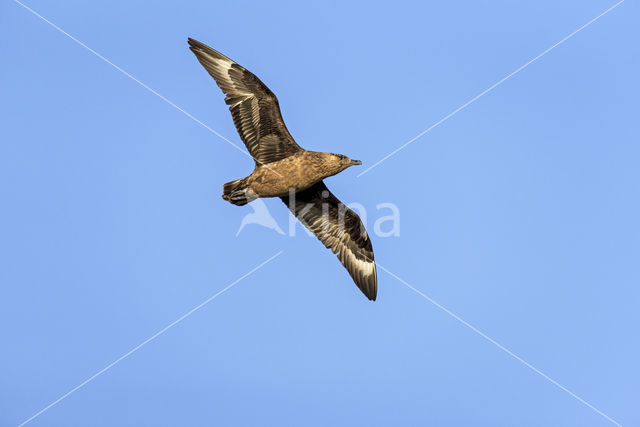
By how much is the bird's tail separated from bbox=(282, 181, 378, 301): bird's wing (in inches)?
43.9

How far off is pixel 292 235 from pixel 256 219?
69cm

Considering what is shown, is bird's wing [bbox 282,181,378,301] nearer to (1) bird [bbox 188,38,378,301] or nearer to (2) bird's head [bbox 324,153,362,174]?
(1) bird [bbox 188,38,378,301]

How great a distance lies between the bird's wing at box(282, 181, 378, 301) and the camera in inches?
495

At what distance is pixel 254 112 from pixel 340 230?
235 cm

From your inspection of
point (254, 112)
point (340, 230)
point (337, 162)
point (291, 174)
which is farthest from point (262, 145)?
point (340, 230)

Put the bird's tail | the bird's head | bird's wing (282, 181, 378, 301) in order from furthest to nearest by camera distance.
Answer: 1. bird's wing (282, 181, 378, 301)
2. the bird's tail
3. the bird's head

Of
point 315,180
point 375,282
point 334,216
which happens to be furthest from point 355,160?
point 375,282

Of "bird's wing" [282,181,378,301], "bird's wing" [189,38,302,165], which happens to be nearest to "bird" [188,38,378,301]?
"bird's wing" [189,38,302,165]

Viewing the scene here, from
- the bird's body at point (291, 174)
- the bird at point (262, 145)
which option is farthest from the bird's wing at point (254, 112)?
the bird's body at point (291, 174)

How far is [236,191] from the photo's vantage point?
1149 cm

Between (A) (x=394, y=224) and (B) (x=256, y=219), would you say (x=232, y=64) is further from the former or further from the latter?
(A) (x=394, y=224)

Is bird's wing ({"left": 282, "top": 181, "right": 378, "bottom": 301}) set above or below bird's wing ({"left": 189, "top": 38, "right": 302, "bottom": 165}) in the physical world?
below

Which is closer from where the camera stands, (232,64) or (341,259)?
(232,64)

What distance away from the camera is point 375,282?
1292 cm
